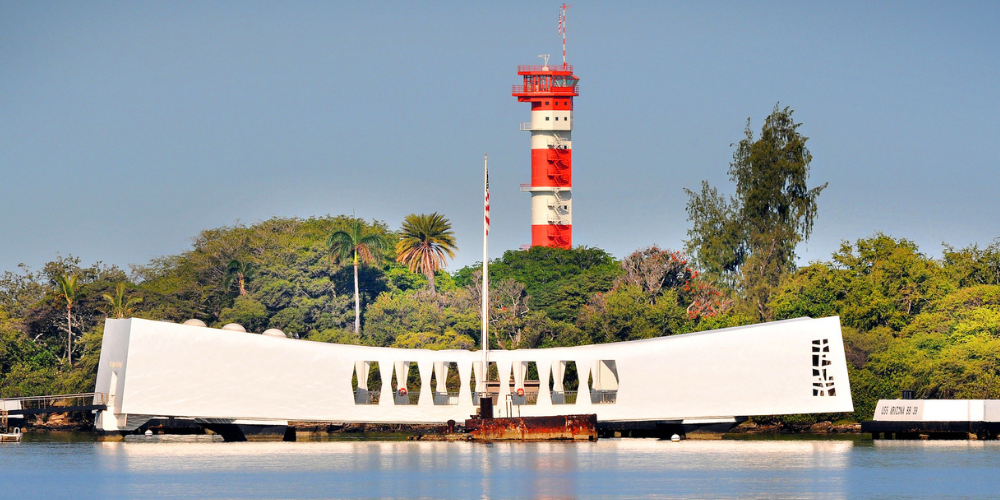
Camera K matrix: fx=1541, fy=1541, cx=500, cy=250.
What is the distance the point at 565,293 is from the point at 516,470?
40.6 meters

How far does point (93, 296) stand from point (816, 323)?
150ft

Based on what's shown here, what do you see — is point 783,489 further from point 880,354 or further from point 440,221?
point 440,221

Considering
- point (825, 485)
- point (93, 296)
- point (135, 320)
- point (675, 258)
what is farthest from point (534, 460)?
point (93, 296)

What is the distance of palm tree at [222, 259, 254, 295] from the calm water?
28.6m

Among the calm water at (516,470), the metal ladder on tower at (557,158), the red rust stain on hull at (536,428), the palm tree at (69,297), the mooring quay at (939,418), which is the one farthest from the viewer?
the metal ladder on tower at (557,158)

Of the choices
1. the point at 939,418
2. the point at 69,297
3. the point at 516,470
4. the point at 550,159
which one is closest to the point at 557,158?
the point at 550,159

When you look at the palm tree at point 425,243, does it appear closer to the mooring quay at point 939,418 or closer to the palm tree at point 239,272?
the palm tree at point 239,272

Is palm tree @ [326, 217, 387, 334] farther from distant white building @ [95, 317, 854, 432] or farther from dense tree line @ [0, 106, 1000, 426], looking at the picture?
distant white building @ [95, 317, 854, 432]

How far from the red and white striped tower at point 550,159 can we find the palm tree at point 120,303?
91.3 ft

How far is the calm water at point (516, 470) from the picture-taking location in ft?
144

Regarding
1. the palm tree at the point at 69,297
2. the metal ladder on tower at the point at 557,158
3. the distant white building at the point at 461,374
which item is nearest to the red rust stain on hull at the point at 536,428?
the distant white building at the point at 461,374

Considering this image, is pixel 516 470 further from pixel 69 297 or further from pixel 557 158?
pixel 557 158

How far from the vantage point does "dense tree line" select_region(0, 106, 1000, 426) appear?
→ 68.8m

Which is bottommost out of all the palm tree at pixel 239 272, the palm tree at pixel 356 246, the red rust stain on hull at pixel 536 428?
the red rust stain on hull at pixel 536 428
